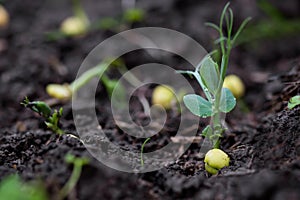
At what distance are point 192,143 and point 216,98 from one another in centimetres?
30

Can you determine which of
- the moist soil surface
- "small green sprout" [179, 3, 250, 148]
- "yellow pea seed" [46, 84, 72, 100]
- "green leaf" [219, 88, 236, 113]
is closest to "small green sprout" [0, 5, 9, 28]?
the moist soil surface

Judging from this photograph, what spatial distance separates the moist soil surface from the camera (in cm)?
118

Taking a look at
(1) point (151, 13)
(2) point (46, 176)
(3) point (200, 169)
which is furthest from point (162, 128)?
(1) point (151, 13)

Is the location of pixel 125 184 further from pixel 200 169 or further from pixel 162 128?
pixel 162 128

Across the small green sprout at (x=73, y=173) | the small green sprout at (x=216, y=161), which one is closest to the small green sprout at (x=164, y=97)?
the small green sprout at (x=216, y=161)

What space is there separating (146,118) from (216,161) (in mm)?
616

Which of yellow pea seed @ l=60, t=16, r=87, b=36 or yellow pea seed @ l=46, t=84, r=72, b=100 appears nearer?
yellow pea seed @ l=46, t=84, r=72, b=100

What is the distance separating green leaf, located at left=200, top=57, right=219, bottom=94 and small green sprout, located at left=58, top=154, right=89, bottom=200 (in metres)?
0.56

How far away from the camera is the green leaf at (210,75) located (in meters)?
1.47

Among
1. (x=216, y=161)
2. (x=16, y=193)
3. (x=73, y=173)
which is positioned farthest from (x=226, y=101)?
(x=16, y=193)

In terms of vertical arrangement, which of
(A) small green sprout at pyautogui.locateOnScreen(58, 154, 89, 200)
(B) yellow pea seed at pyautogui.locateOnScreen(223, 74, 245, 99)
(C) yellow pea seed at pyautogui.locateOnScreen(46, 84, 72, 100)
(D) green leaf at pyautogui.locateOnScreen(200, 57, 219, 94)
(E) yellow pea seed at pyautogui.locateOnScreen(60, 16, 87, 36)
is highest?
(E) yellow pea seed at pyautogui.locateOnScreen(60, 16, 87, 36)

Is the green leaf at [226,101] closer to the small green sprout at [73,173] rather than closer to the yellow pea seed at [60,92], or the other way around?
the small green sprout at [73,173]

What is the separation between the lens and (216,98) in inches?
57.5

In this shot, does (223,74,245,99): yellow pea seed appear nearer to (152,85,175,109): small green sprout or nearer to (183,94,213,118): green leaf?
(152,85,175,109): small green sprout
